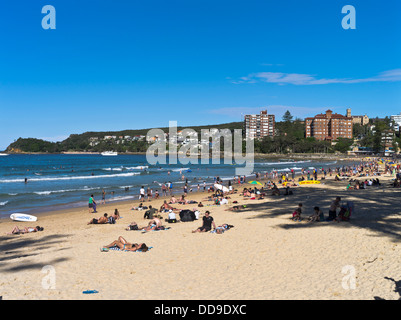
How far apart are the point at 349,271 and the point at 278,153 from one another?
449 ft

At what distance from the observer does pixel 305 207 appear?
16922 millimetres

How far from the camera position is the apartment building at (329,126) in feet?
493

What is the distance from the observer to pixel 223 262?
338 inches

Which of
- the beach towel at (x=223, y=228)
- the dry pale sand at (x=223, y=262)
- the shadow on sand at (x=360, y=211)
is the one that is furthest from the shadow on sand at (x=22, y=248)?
the shadow on sand at (x=360, y=211)

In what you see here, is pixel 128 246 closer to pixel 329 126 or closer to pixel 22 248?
pixel 22 248

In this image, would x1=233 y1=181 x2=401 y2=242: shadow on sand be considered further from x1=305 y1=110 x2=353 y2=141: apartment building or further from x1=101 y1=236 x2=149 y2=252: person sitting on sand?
x1=305 y1=110 x2=353 y2=141: apartment building

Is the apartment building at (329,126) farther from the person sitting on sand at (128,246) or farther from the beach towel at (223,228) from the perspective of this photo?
the person sitting on sand at (128,246)

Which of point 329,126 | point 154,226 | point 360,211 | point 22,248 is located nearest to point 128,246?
point 154,226

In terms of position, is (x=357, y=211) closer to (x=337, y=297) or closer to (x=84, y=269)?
(x=337, y=297)

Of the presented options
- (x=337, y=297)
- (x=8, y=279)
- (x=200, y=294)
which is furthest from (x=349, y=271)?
(x=8, y=279)

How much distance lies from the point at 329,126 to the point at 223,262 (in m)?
159

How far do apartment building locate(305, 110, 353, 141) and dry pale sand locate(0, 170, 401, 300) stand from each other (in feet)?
478

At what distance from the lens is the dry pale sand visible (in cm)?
659
